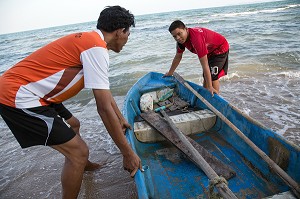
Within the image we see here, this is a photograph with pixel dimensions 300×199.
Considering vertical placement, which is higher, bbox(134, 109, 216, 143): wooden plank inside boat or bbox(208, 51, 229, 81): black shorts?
bbox(208, 51, 229, 81): black shorts

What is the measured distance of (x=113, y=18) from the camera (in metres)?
1.94

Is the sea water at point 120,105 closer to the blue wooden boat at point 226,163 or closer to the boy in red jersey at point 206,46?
the blue wooden boat at point 226,163

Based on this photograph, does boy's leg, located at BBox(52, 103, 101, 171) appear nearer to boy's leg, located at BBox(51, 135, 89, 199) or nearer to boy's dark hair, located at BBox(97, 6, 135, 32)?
boy's leg, located at BBox(51, 135, 89, 199)

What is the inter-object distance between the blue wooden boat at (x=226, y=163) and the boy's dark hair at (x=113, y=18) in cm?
144

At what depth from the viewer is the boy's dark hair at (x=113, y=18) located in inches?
76.7

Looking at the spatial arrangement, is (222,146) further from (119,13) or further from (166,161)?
(119,13)

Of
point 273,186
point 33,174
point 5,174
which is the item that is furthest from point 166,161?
point 5,174

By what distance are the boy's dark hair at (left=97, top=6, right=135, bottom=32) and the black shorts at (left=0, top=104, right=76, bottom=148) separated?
3.15 ft

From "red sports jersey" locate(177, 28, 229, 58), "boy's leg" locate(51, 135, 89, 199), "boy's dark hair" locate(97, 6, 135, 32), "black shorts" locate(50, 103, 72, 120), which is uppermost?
"boy's dark hair" locate(97, 6, 135, 32)

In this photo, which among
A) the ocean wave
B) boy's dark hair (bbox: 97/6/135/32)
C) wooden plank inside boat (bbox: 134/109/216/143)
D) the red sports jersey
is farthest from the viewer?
the ocean wave

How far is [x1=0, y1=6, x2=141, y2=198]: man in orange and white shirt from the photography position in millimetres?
1797

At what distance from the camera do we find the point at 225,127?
3508mm

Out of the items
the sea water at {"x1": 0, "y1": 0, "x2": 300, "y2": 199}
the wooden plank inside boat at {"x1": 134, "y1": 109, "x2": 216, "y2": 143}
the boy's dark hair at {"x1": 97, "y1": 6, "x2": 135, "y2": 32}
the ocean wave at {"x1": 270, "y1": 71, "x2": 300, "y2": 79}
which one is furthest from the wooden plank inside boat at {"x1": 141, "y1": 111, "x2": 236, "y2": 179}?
the ocean wave at {"x1": 270, "y1": 71, "x2": 300, "y2": 79}

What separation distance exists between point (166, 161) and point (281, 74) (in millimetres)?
6522
